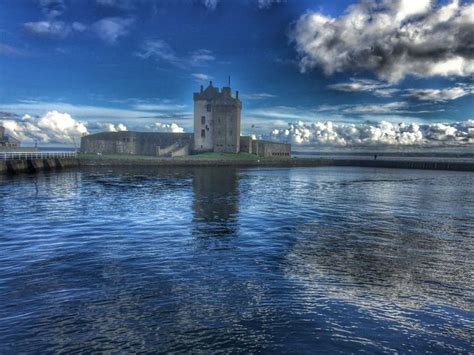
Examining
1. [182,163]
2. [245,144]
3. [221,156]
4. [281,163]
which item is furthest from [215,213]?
[245,144]

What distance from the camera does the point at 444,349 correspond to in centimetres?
749

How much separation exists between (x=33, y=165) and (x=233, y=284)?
7042 cm

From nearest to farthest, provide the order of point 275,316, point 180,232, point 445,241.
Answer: point 275,316 → point 445,241 → point 180,232

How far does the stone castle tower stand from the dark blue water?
8374cm

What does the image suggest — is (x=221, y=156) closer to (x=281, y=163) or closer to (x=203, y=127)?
(x=203, y=127)

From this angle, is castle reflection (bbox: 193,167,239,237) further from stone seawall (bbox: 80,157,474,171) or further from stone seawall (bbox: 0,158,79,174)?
stone seawall (bbox: 80,157,474,171)

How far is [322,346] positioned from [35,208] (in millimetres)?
24922

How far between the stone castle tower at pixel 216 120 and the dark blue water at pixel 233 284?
275 feet

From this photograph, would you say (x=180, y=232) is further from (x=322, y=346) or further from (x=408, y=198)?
(x=408, y=198)

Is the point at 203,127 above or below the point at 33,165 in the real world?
above

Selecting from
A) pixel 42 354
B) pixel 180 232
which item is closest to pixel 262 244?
pixel 180 232

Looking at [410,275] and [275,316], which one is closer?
[275,316]

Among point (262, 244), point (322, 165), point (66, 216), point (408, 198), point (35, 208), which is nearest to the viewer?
point (262, 244)

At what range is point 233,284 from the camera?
11.2 meters
